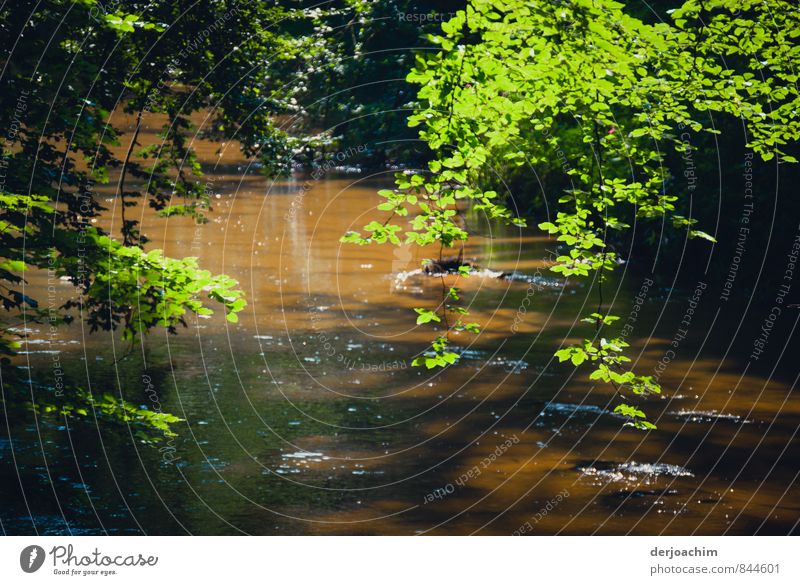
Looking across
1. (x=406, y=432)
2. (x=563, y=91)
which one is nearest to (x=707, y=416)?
(x=406, y=432)

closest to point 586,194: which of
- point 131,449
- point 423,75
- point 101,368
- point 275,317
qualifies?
A: point 423,75

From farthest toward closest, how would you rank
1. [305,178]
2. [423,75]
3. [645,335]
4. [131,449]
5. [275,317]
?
[305,178], [275,317], [645,335], [131,449], [423,75]

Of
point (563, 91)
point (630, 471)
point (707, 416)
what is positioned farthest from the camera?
point (707, 416)

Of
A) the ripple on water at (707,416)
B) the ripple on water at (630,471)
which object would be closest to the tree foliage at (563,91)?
the ripple on water at (630,471)

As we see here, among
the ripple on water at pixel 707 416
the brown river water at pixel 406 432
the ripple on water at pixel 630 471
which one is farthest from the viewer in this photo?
the ripple on water at pixel 707 416

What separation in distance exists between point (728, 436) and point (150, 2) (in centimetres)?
779

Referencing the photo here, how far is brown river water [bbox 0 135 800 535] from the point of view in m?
9.12

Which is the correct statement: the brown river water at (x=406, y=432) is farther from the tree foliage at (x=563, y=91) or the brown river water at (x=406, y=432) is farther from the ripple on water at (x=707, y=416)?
the tree foliage at (x=563, y=91)

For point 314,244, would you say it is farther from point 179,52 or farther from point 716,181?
point 179,52

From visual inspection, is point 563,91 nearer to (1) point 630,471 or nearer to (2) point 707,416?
(1) point 630,471

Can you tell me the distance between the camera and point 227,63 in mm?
8750

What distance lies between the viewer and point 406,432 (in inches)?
446

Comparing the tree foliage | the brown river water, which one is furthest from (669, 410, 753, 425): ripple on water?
the tree foliage

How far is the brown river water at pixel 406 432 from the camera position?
29.9 feet
